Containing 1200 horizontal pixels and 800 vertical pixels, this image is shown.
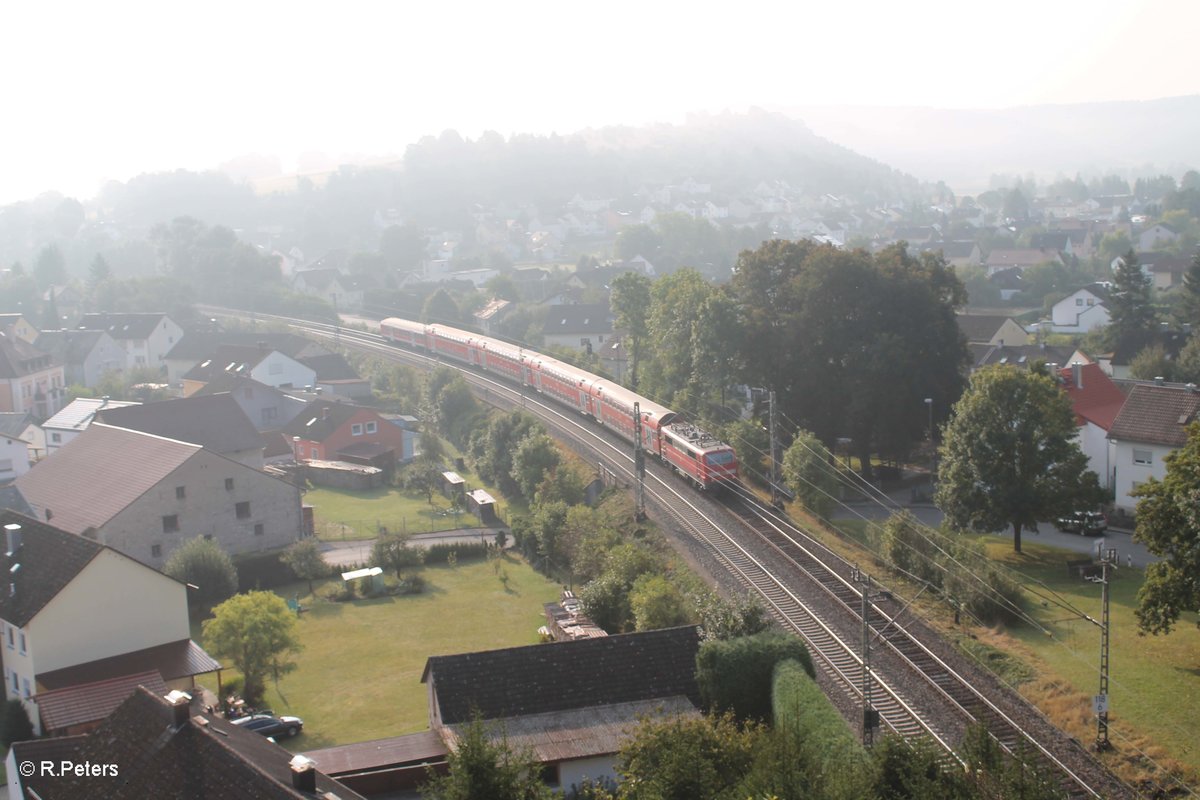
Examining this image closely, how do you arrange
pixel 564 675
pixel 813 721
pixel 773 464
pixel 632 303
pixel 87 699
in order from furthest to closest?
pixel 632 303
pixel 773 464
pixel 87 699
pixel 564 675
pixel 813 721

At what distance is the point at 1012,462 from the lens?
33.6m

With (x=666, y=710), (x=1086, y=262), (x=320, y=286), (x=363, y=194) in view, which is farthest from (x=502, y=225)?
(x=666, y=710)

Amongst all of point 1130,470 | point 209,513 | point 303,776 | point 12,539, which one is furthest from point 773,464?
point 303,776

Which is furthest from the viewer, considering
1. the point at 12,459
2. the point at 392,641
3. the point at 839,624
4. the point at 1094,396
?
the point at 12,459

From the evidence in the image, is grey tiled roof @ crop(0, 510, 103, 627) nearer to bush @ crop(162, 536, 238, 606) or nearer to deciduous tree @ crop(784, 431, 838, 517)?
bush @ crop(162, 536, 238, 606)

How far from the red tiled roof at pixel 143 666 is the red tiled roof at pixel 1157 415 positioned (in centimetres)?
2916

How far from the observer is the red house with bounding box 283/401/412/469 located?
174ft

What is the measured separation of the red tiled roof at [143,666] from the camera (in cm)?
2597

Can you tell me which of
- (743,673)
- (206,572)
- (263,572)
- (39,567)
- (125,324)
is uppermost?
(125,324)

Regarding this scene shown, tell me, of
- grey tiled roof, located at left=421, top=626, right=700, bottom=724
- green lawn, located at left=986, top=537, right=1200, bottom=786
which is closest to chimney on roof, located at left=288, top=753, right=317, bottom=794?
grey tiled roof, located at left=421, top=626, right=700, bottom=724

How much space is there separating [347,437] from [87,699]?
29.5 metres

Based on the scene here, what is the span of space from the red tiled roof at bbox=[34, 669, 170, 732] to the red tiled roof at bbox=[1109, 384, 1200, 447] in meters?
30.4

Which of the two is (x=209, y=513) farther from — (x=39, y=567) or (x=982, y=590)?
(x=982, y=590)

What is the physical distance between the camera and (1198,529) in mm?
24141
